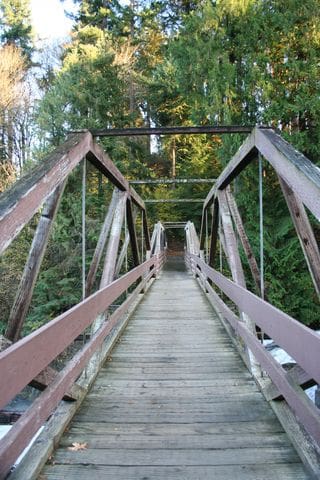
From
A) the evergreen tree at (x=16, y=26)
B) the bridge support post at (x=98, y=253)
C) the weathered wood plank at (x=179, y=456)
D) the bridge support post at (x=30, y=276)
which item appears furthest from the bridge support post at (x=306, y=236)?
the evergreen tree at (x=16, y=26)

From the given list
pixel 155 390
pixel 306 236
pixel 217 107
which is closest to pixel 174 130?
pixel 306 236

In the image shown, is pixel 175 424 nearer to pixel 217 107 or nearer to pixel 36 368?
pixel 36 368

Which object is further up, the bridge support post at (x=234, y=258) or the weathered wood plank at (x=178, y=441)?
the bridge support post at (x=234, y=258)

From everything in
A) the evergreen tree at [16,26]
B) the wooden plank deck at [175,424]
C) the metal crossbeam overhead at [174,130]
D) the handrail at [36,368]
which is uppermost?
the evergreen tree at [16,26]

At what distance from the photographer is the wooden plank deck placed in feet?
6.30

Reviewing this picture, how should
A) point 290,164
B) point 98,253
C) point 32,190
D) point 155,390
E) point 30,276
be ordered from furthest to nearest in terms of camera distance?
point 98,253 → point 155,390 → point 30,276 → point 290,164 → point 32,190

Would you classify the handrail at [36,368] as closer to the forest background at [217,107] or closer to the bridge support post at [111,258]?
the bridge support post at [111,258]

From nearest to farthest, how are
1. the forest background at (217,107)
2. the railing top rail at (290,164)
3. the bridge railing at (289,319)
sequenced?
the bridge railing at (289,319) < the railing top rail at (290,164) < the forest background at (217,107)

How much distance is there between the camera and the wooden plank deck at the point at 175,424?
6.30 ft

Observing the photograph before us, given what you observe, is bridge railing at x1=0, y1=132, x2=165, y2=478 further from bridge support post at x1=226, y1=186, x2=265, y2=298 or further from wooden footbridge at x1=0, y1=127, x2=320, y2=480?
bridge support post at x1=226, y1=186, x2=265, y2=298

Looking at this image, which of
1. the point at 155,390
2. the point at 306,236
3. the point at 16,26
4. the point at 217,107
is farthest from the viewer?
the point at 16,26

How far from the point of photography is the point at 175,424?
8.03 feet

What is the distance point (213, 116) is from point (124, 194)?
7978 mm

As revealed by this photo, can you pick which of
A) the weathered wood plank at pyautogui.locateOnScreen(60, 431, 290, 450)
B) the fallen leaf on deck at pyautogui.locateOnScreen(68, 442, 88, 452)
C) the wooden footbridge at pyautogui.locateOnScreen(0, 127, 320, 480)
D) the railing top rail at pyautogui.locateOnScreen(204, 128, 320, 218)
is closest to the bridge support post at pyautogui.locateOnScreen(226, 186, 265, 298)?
the wooden footbridge at pyautogui.locateOnScreen(0, 127, 320, 480)
